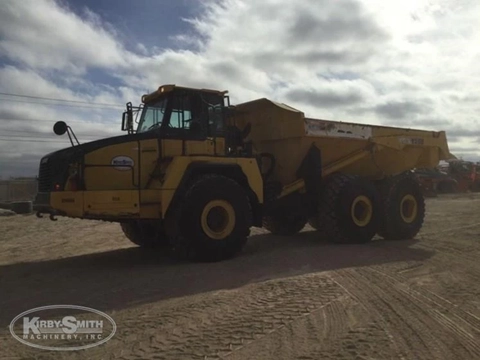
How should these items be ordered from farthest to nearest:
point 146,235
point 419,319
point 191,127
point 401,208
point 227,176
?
point 401,208 < point 146,235 < point 227,176 < point 191,127 < point 419,319

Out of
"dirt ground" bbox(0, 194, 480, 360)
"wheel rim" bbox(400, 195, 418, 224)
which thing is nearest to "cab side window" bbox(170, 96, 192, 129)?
"dirt ground" bbox(0, 194, 480, 360)

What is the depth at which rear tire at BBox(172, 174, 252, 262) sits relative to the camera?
7816 mm

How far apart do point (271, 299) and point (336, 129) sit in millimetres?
5897

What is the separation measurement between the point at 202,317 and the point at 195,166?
347cm

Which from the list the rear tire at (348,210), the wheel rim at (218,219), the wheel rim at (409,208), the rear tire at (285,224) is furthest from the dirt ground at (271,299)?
the rear tire at (285,224)

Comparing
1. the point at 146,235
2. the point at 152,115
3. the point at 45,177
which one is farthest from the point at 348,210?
the point at 45,177

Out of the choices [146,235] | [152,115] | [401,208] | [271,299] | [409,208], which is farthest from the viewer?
[409,208]

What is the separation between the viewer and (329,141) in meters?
10.6

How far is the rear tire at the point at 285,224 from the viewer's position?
38.7 feet

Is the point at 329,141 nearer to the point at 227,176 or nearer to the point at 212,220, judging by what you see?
the point at 227,176

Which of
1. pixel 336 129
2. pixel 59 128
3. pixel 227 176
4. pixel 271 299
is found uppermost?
pixel 336 129

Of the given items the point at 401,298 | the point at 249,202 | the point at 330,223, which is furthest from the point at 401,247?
the point at 401,298

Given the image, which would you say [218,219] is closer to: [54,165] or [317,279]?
[317,279]

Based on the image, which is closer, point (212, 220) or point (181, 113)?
point (212, 220)
